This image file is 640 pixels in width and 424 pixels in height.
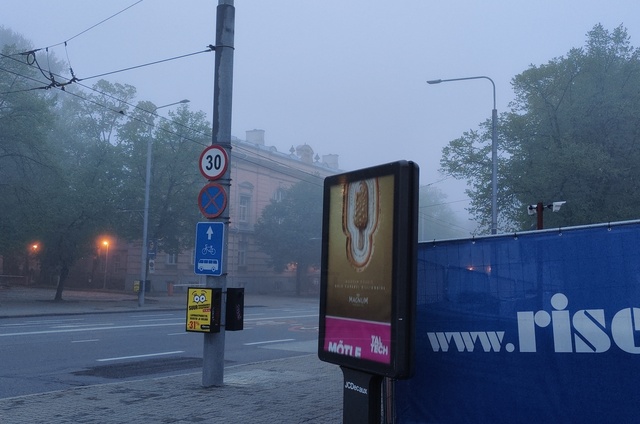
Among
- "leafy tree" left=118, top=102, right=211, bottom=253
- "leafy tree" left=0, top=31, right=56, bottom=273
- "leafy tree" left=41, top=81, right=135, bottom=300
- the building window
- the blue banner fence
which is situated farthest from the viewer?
the building window

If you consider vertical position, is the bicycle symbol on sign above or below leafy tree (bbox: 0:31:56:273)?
below

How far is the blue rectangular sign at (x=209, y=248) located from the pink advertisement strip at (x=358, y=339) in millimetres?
4913

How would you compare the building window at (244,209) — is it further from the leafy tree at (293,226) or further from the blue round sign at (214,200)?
the blue round sign at (214,200)

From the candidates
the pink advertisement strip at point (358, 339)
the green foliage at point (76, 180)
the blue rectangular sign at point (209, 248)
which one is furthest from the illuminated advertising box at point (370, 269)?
the green foliage at point (76, 180)

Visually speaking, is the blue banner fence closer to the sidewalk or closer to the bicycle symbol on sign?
the sidewalk

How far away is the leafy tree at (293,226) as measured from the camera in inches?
2387

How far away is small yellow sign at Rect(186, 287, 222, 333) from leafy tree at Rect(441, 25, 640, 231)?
18.6 metres

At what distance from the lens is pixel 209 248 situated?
1109 centimetres

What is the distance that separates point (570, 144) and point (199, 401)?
20.9m

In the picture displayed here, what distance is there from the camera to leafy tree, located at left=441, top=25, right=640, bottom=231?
88.1 ft

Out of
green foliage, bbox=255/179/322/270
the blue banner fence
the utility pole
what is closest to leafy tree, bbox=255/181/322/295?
green foliage, bbox=255/179/322/270

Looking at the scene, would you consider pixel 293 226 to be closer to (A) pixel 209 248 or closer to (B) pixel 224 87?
(B) pixel 224 87

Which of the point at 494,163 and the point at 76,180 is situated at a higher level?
the point at 76,180

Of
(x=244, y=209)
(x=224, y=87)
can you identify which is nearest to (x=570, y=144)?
(x=224, y=87)
